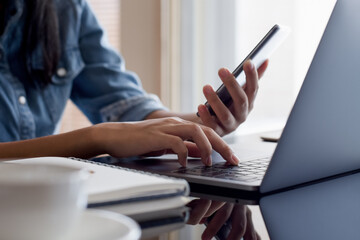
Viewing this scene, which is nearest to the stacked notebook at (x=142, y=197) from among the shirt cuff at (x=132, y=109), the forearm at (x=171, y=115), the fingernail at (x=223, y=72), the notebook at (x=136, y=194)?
the notebook at (x=136, y=194)

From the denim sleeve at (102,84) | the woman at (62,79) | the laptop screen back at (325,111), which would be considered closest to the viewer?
the laptop screen back at (325,111)

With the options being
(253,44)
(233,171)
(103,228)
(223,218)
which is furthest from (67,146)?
(253,44)

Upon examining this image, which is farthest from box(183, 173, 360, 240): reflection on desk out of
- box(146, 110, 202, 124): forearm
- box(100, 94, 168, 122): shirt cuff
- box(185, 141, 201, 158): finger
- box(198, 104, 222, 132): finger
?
box(100, 94, 168, 122): shirt cuff

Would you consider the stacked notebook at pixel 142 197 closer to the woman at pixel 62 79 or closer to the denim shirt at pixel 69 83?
the woman at pixel 62 79

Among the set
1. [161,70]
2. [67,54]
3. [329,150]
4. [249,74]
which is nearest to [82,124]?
[161,70]

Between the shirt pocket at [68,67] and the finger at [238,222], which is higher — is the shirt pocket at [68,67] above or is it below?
below

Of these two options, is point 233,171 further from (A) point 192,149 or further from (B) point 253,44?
(B) point 253,44

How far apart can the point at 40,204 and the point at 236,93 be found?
0.64 metres

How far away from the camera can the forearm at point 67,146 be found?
2.57 feet

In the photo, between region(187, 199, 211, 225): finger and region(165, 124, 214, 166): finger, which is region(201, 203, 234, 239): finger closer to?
region(187, 199, 211, 225): finger

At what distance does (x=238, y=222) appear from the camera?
480 millimetres

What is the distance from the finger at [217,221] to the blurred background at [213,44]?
62.2 inches

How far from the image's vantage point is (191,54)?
7.93 ft

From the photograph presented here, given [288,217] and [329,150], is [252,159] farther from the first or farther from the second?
[288,217]
